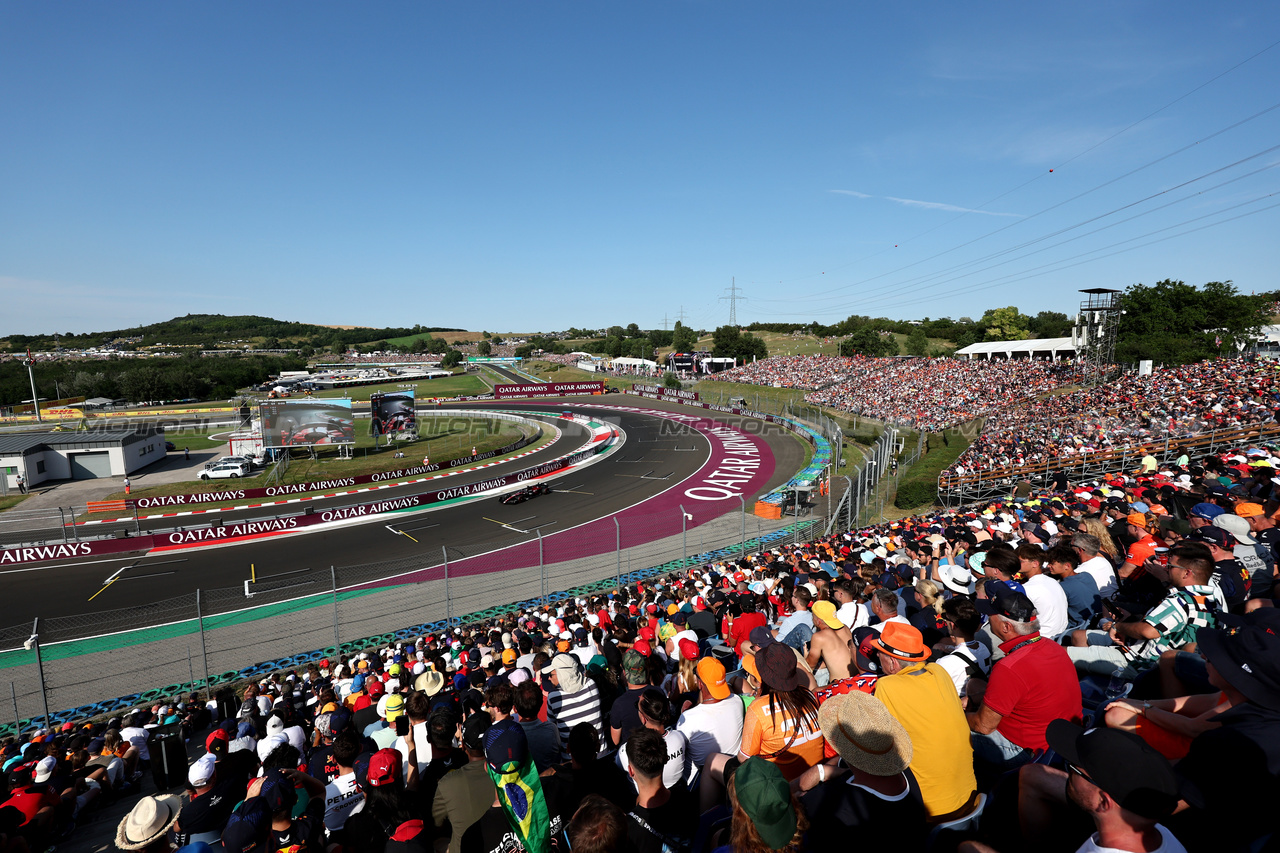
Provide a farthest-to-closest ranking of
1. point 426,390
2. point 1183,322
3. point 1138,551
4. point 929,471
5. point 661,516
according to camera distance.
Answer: point 426,390
point 1183,322
point 661,516
point 929,471
point 1138,551

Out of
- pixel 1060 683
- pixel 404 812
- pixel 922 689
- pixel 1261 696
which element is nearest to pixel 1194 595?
pixel 1060 683

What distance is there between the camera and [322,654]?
1307 centimetres

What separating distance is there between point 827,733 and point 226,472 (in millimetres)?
40144

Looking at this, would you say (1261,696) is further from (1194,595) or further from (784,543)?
(784,543)

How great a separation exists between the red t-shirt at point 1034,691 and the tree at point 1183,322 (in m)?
46.8

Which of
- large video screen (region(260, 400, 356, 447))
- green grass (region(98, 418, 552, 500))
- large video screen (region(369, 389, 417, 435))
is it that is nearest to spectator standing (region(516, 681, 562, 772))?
green grass (region(98, 418, 552, 500))

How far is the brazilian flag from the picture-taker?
3.28m

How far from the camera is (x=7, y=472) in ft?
108

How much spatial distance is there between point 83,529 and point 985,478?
36513mm

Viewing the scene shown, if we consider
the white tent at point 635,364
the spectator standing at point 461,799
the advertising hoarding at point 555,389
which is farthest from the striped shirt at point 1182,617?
the white tent at point 635,364

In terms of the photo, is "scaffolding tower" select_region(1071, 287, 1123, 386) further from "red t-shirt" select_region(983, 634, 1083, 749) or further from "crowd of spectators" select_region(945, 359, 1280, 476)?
"red t-shirt" select_region(983, 634, 1083, 749)

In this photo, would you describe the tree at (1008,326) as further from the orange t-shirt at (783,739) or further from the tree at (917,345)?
the orange t-shirt at (783,739)

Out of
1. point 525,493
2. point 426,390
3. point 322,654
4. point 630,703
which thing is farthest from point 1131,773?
point 426,390

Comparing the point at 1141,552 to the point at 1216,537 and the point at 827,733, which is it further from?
the point at 827,733
